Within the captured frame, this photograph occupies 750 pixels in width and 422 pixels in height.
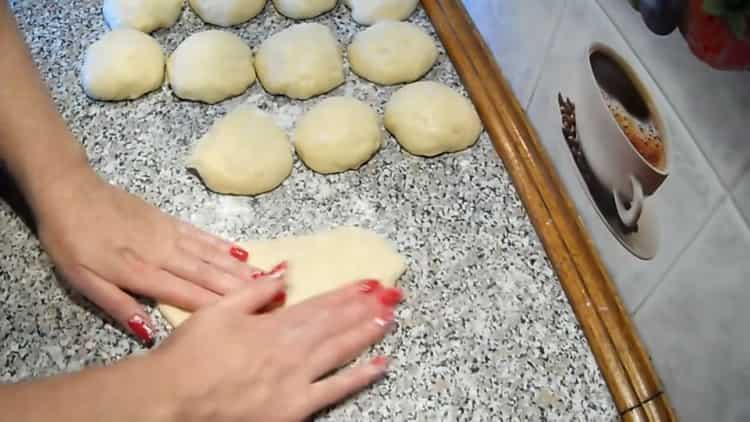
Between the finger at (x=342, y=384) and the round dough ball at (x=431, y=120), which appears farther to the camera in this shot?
the round dough ball at (x=431, y=120)

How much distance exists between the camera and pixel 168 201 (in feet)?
2.67

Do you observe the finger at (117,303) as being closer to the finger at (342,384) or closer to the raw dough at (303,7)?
the finger at (342,384)

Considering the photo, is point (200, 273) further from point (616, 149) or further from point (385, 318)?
Result: point (616, 149)

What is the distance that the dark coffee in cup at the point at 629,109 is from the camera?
617 mm

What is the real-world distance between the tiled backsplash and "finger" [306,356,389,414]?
286 mm

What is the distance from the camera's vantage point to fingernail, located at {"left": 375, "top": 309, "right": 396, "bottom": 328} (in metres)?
0.71

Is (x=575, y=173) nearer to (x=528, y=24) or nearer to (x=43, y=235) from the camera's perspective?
(x=528, y=24)

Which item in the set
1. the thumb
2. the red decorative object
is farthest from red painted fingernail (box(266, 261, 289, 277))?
the red decorative object

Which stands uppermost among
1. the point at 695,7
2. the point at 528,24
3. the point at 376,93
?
the point at 695,7

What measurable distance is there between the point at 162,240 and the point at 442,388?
33 centimetres

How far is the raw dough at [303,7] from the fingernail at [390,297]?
447mm

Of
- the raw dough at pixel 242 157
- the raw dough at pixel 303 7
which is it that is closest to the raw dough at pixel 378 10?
the raw dough at pixel 303 7

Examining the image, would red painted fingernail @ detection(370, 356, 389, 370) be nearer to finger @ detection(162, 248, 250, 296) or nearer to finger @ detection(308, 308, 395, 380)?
finger @ detection(308, 308, 395, 380)

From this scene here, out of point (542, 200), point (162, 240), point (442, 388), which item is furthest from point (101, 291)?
point (542, 200)
